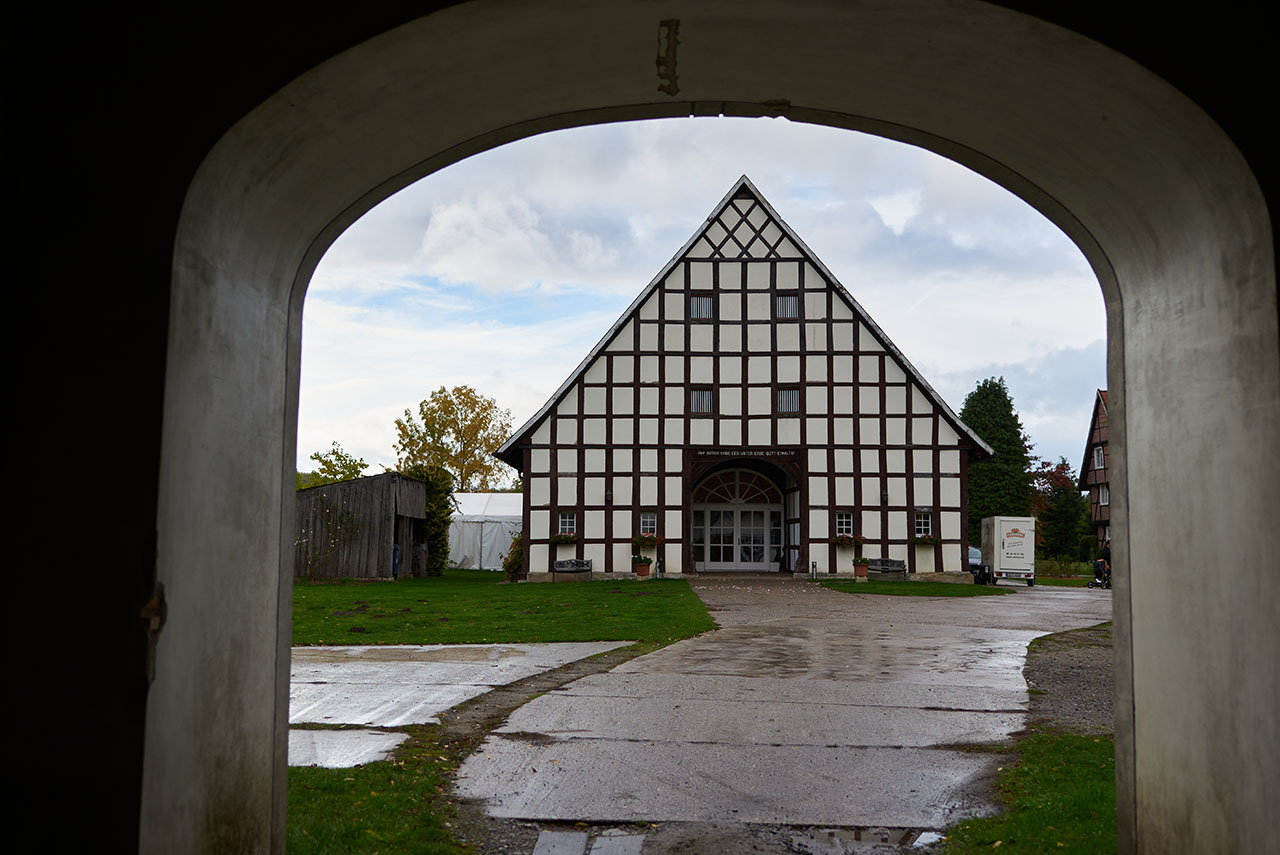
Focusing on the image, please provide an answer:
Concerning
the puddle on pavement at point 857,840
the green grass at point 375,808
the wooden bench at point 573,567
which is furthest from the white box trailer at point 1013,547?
the puddle on pavement at point 857,840

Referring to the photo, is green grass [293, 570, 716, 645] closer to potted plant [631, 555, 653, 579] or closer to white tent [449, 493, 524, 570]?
potted plant [631, 555, 653, 579]

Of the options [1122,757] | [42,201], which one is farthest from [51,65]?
[1122,757]

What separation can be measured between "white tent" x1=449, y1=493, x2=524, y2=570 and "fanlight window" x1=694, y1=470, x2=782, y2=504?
1119 cm

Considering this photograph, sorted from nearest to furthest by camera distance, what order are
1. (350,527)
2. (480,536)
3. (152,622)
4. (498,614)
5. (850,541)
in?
(152,622)
(498,614)
(850,541)
(350,527)
(480,536)

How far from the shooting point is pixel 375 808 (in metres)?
5.27

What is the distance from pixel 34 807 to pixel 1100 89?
12.6 ft

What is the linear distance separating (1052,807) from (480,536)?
35.3 metres

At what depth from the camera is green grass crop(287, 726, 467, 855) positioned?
471 cm

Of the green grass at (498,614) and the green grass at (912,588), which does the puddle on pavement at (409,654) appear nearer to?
the green grass at (498,614)

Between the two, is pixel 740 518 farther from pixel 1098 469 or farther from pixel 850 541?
pixel 1098 469

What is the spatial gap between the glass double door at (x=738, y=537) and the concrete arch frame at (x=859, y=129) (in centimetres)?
2559

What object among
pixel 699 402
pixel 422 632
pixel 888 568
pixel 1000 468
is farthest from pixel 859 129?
pixel 1000 468

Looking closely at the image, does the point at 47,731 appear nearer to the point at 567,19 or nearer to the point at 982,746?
the point at 567,19

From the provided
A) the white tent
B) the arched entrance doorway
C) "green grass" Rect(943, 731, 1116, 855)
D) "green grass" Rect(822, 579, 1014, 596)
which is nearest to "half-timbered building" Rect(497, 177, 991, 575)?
"green grass" Rect(822, 579, 1014, 596)
